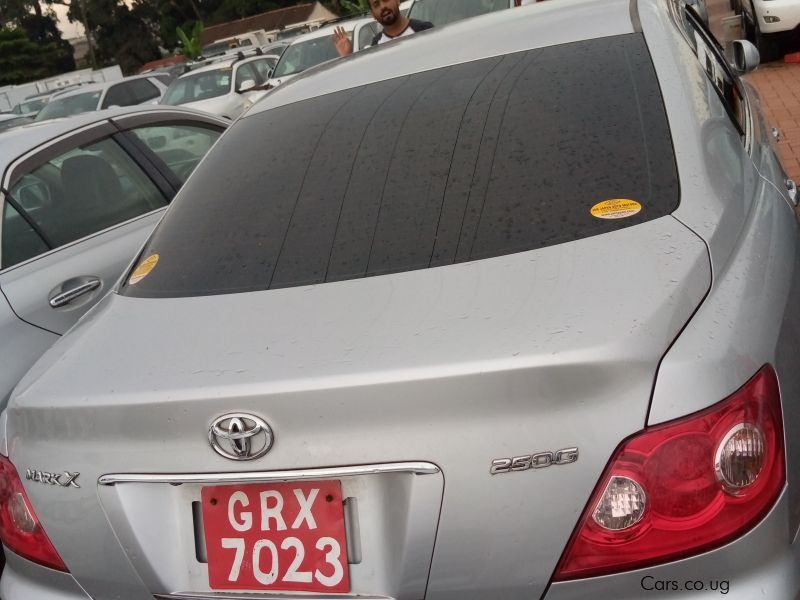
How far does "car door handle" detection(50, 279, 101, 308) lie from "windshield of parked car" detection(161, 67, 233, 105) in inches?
446

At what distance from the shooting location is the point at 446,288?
6.10 ft

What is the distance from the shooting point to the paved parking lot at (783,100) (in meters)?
6.80

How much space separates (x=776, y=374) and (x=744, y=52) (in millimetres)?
2640

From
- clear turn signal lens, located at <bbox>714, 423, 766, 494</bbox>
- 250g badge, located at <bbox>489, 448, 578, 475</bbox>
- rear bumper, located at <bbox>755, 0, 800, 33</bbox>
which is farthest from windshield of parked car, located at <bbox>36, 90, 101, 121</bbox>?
clear turn signal lens, located at <bbox>714, 423, 766, 494</bbox>

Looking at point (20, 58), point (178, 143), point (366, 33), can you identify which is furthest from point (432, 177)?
point (20, 58)

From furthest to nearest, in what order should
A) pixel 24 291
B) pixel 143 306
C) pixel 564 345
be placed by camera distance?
pixel 24 291 < pixel 143 306 < pixel 564 345

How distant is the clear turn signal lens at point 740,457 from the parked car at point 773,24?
1061 cm

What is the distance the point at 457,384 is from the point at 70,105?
1692 centimetres

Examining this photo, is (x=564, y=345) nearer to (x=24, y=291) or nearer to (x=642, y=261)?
(x=642, y=261)

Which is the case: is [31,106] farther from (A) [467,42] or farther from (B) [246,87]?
(A) [467,42]

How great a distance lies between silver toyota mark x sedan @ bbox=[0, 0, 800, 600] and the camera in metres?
1.54

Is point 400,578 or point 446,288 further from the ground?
point 446,288

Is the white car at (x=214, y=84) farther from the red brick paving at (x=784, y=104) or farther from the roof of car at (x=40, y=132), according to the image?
the roof of car at (x=40, y=132)

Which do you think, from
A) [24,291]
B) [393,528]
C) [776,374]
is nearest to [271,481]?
[393,528]
